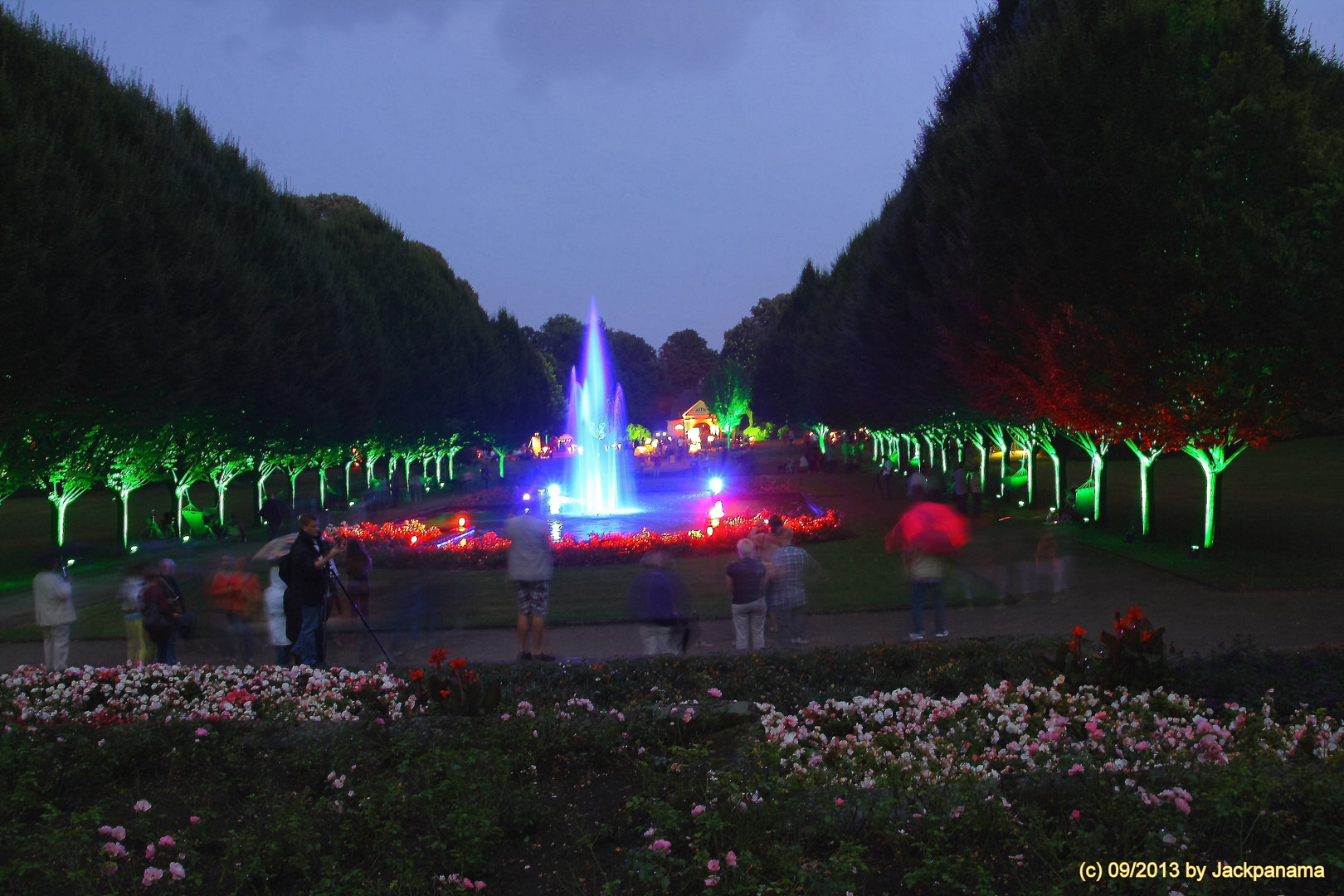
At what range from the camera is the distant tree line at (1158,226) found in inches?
656

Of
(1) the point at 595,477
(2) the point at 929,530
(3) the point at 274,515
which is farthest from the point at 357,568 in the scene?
(1) the point at 595,477

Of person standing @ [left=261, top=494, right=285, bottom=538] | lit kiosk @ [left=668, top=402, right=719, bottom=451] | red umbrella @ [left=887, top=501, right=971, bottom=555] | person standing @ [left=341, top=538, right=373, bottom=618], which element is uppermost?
lit kiosk @ [left=668, top=402, right=719, bottom=451]

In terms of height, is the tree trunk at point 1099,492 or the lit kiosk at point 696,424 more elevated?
the lit kiosk at point 696,424

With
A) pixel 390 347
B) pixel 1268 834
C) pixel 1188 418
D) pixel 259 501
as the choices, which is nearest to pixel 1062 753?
pixel 1268 834

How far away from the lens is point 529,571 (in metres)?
10.9

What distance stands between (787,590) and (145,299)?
15.2m

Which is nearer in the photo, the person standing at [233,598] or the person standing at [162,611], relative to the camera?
the person standing at [162,611]

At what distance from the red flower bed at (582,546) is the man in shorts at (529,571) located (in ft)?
29.6

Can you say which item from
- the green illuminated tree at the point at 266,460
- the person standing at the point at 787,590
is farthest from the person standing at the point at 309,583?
the green illuminated tree at the point at 266,460

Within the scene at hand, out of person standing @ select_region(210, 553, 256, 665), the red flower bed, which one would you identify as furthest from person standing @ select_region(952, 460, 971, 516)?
person standing @ select_region(210, 553, 256, 665)

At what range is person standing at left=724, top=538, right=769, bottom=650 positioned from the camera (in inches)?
430

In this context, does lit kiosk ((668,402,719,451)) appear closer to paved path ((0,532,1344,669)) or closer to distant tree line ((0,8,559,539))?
distant tree line ((0,8,559,539))

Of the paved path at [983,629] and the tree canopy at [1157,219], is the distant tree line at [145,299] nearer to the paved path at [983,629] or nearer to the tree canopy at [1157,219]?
the paved path at [983,629]

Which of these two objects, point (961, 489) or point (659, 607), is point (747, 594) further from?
point (961, 489)
